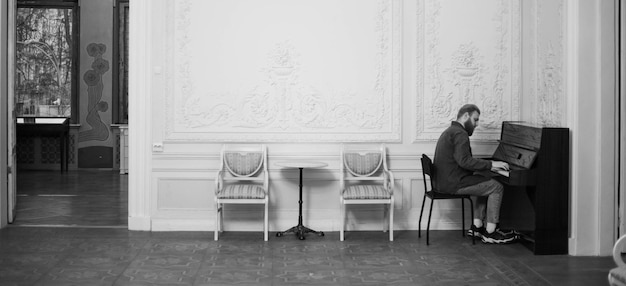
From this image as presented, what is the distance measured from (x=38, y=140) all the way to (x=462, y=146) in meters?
9.53

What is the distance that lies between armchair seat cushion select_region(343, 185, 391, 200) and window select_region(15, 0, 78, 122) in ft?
27.1

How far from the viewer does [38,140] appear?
13.8m

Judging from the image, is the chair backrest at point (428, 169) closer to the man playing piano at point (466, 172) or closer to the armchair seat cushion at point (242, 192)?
the man playing piano at point (466, 172)

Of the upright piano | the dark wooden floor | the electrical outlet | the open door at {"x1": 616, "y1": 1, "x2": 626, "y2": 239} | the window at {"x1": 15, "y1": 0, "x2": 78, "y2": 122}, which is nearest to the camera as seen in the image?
the dark wooden floor

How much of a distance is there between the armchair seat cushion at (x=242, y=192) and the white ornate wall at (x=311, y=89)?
460mm

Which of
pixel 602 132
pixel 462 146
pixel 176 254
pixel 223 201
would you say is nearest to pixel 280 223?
pixel 223 201

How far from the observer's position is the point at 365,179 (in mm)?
7418

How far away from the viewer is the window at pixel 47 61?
1380 centimetres

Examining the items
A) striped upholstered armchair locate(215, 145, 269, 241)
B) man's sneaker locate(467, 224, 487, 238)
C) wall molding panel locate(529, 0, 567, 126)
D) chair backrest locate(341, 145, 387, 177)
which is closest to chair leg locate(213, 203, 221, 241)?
striped upholstered armchair locate(215, 145, 269, 241)

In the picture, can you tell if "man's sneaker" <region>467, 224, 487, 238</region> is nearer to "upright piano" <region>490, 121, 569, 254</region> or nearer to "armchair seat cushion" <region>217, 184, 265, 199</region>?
"upright piano" <region>490, 121, 569, 254</region>

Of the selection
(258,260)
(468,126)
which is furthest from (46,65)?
(468,126)

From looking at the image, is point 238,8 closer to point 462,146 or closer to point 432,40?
point 432,40

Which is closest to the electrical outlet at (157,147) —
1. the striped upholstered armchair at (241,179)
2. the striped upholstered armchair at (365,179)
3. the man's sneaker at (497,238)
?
the striped upholstered armchair at (241,179)

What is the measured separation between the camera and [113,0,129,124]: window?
13.6 metres
